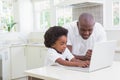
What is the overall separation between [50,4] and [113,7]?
5.52 ft

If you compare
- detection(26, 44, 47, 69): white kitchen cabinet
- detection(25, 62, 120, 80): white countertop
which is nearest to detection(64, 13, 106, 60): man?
detection(25, 62, 120, 80): white countertop

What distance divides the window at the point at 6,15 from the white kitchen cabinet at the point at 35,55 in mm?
766

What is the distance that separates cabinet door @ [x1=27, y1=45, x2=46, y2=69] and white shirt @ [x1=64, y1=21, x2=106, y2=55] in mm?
2519

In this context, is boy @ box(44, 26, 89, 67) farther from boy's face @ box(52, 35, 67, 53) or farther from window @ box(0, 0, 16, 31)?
window @ box(0, 0, 16, 31)

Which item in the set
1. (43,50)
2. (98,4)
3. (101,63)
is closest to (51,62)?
(101,63)

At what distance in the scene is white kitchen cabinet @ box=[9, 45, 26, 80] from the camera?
4.38 metres

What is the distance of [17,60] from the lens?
449 cm

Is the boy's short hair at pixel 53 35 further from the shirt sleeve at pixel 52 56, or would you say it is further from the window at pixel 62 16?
the window at pixel 62 16

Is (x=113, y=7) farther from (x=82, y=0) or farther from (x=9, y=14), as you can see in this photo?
(x=9, y=14)

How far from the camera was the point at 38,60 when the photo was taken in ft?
14.9

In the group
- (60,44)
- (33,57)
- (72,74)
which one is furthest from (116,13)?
(72,74)

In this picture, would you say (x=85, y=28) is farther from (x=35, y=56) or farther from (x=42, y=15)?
(x=42, y=15)

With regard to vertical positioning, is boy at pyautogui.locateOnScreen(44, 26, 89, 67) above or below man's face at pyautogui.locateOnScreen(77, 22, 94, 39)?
below

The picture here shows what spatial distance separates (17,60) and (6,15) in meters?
1.24
